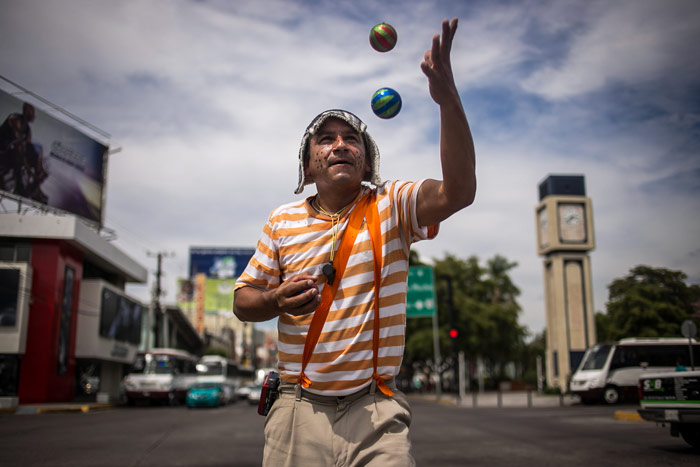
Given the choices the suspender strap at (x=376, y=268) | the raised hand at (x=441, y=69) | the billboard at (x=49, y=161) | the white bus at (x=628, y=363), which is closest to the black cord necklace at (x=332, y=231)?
the suspender strap at (x=376, y=268)

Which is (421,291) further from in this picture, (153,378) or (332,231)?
(332,231)

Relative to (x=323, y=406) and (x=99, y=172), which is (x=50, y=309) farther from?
(x=323, y=406)

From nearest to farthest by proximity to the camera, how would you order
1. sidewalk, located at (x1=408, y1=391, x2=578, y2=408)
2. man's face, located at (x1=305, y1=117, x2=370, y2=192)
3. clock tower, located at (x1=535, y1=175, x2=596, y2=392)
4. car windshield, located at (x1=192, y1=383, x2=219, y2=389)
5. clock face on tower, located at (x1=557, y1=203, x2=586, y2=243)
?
1. man's face, located at (x1=305, y1=117, x2=370, y2=192)
2. sidewalk, located at (x1=408, y1=391, x2=578, y2=408)
3. car windshield, located at (x1=192, y1=383, x2=219, y2=389)
4. clock tower, located at (x1=535, y1=175, x2=596, y2=392)
5. clock face on tower, located at (x1=557, y1=203, x2=586, y2=243)

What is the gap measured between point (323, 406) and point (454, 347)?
952 inches

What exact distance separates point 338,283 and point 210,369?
32.7 m

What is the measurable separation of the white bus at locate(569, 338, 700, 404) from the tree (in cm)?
72

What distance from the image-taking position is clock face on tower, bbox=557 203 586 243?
3659 centimetres

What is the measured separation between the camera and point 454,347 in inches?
1009

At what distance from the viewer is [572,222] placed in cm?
3694

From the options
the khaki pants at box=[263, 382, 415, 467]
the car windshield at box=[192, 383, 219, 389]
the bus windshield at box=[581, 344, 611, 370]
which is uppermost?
the khaki pants at box=[263, 382, 415, 467]

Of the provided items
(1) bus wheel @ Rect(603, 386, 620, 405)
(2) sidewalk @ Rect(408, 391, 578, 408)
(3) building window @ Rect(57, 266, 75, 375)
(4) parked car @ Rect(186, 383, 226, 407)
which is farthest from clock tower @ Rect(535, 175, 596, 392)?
(3) building window @ Rect(57, 266, 75, 375)

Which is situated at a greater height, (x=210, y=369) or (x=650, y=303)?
(x=650, y=303)

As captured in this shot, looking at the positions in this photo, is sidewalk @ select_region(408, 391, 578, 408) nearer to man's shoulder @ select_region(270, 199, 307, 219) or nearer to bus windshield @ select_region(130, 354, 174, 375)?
bus windshield @ select_region(130, 354, 174, 375)

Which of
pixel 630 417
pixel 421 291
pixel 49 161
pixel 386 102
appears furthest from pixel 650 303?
pixel 49 161
